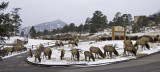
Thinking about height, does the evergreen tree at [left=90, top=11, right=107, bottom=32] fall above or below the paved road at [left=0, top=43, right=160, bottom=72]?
above

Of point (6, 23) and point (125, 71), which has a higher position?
point (6, 23)

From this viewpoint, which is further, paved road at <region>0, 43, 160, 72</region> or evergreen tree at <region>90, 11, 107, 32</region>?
evergreen tree at <region>90, 11, 107, 32</region>

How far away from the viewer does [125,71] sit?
14562 mm

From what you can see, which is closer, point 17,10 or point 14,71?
point 14,71

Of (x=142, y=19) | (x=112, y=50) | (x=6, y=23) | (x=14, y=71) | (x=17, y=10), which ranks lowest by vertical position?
(x=14, y=71)

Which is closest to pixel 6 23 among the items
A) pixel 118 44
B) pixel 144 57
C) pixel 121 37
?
pixel 144 57

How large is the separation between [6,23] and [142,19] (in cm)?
8861

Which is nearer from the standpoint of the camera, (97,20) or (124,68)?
(124,68)

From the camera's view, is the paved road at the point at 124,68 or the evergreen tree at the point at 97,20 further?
the evergreen tree at the point at 97,20

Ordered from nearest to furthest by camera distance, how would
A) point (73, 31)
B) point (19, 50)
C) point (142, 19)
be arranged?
1. point (19, 50)
2. point (142, 19)
3. point (73, 31)

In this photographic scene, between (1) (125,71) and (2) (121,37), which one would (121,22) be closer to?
(2) (121,37)

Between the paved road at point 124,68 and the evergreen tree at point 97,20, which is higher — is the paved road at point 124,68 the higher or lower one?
the lower one

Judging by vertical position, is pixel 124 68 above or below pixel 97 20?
below

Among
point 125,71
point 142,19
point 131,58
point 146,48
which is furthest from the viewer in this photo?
point 142,19
